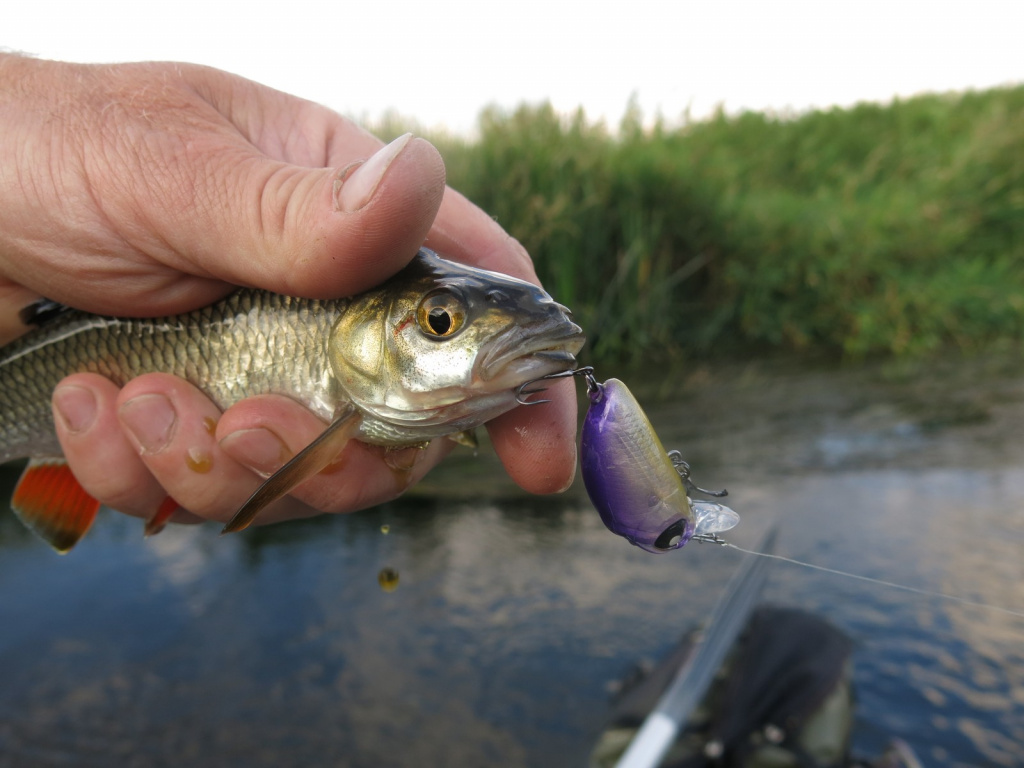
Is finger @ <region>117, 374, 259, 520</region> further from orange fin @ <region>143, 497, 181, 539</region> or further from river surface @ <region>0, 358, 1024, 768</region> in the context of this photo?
river surface @ <region>0, 358, 1024, 768</region>

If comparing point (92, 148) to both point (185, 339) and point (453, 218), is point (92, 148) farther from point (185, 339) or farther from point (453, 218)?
point (453, 218)

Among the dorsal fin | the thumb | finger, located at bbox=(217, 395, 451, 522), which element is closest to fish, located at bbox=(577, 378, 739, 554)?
the thumb

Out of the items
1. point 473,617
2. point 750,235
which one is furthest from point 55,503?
point 750,235

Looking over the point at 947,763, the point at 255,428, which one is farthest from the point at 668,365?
the point at 255,428

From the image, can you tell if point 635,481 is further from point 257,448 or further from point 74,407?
point 74,407

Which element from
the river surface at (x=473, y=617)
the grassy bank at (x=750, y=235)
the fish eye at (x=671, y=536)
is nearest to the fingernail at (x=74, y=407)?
the fish eye at (x=671, y=536)

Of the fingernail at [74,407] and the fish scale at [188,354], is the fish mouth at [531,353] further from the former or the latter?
the fingernail at [74,407]
